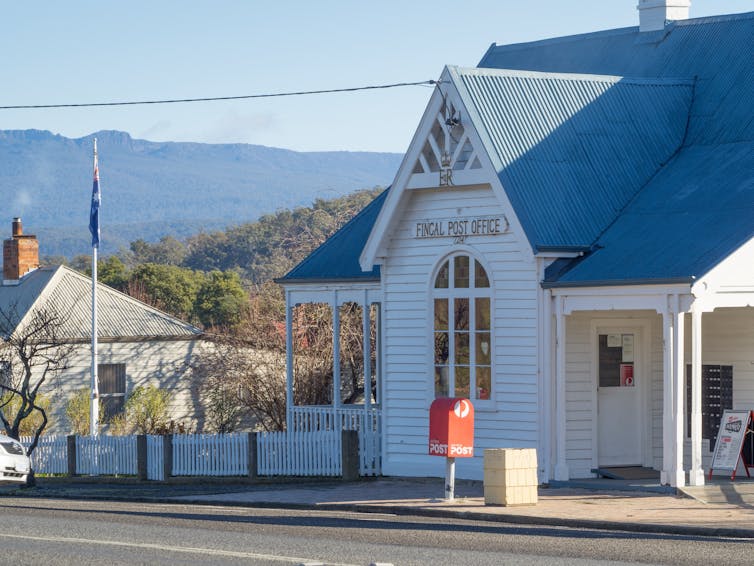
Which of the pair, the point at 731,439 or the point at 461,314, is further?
the point at 461,314

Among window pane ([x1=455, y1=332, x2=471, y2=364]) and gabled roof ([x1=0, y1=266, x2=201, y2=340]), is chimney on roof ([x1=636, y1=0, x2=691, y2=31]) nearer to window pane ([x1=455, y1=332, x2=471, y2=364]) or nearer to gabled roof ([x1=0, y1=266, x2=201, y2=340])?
window pane ([x1=455, y1=332, x2=471, y2=364])

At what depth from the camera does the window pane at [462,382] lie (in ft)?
77.7

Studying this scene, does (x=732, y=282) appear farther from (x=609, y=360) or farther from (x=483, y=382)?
(x=483, y=382)

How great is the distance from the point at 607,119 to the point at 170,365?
2385 cm

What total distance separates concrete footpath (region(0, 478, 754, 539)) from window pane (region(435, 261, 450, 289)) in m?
3.23

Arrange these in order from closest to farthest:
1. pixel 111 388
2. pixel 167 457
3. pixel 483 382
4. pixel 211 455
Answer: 1. pixel 483 382
2. pixel 211 455
3. pixel 167 457
4. pixel 111 388

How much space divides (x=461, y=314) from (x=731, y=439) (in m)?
4.92

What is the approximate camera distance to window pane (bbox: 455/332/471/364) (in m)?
23.7

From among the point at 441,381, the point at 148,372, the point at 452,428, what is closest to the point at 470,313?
the point at 441,381

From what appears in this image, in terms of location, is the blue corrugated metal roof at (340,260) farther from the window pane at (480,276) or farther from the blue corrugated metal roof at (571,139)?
the blue corrugated metal roof at (571,139)

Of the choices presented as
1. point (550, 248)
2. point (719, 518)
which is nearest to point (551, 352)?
point (550, 248)

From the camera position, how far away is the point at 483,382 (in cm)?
2344

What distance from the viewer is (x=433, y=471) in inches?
950

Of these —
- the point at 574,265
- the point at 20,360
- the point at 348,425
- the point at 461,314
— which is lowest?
the point at 348,425
